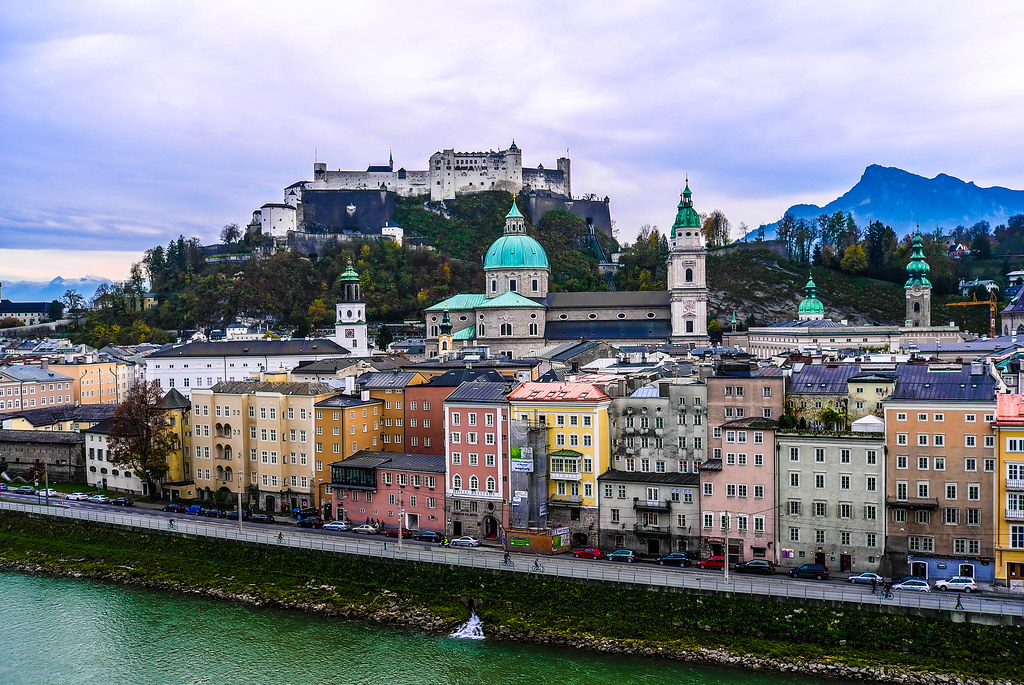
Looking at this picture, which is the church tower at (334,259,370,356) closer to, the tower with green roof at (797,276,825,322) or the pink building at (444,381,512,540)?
the pink building at (444,381,512,540)

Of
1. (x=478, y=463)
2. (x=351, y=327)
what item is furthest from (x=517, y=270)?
(x=478, y=463)

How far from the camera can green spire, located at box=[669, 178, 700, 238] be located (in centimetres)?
9425

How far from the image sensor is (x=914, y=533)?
119 feet

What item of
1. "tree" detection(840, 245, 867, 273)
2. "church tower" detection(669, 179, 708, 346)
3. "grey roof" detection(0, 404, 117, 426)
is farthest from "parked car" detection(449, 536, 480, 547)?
"tree" detection(840, 245, 867, 273)

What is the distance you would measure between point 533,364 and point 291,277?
2616 inches

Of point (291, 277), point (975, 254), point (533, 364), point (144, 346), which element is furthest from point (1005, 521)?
point (975, 254)

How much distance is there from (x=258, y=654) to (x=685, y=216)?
6875cm

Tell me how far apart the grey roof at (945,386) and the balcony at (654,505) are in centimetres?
912

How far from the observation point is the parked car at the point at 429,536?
43.2m

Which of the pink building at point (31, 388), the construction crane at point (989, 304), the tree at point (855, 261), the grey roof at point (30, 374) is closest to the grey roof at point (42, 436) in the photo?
the pink building at point (31, 388)

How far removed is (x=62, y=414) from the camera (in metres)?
70.2

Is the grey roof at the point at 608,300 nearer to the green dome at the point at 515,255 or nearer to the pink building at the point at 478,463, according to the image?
the green dome at the point at 515,255

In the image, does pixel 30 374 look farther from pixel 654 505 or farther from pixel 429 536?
pixel 654 505

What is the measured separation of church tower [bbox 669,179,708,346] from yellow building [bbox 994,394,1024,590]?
5373cm
